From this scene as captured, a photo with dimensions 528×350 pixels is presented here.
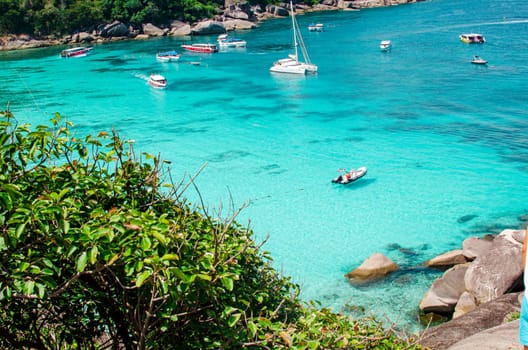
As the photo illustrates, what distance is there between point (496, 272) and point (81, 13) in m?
90.4

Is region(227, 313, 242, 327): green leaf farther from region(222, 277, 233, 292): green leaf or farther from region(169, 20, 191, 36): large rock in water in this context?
region(169, 20, 191, 36): large rock in water

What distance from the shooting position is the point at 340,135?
33.2m

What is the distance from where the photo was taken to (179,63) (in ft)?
211

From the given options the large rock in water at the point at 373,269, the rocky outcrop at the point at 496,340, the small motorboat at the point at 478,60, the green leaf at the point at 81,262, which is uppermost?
the green leaf at the point at 81,262

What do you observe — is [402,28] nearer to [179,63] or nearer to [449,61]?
[449,61]

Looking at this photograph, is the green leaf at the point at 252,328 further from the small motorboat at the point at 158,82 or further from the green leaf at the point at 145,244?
the small motorboat at the point at 158,82

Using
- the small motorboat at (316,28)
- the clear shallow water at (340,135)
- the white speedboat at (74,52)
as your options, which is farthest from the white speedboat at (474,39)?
the white speedboat at (74,52)

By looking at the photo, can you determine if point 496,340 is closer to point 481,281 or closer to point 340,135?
point 481,281

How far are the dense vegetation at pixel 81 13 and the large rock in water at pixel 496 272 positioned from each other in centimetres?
8814

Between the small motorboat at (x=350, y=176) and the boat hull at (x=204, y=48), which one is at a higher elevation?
the boat hull at (x=204, y=48)

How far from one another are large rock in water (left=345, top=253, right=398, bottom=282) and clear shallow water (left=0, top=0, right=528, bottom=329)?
0.40 m

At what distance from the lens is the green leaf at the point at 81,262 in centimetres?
445

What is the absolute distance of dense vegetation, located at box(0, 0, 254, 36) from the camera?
89562mm

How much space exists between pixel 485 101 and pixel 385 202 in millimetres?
18098
